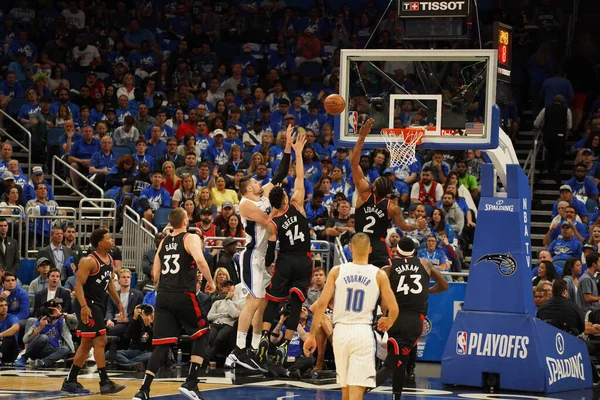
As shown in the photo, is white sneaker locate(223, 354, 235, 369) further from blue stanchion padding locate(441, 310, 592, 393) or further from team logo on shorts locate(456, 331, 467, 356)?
team logo on shorts locate(456, 331, 467, 356)

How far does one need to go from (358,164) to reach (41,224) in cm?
784

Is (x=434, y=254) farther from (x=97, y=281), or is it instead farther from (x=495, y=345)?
(x=97, y=281)

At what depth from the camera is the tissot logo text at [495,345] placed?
14.7 meters

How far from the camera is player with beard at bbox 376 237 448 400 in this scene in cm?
1286

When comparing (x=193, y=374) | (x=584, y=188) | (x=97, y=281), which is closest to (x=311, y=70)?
(x=584, y=188)

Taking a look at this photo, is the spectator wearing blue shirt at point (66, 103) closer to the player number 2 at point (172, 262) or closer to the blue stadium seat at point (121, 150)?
the blue stadium seat at point (121, 150)

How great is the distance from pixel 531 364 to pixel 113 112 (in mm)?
12328

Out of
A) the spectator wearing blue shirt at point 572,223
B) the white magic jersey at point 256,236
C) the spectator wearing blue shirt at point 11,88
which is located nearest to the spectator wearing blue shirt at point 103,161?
the spectator wearing blue shirt at point 11,88

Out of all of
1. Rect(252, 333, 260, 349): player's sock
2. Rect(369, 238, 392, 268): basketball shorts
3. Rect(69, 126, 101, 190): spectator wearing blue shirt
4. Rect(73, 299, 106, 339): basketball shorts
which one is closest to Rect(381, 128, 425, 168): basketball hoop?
Rect(369, 238, 392, 268): basketball shorts

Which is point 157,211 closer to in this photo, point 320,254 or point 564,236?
point 320,254

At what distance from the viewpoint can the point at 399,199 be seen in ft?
69.4

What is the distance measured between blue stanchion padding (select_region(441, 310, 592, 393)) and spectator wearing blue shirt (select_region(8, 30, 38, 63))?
1484cm

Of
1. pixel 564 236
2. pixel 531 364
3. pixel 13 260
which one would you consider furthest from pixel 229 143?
pixel 531 364

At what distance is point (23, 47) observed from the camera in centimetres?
2628
